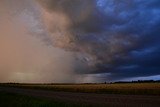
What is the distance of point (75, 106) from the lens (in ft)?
91.0

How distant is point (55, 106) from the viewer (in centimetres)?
2888

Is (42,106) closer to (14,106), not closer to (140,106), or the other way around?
(14,106)

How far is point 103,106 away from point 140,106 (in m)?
3.15

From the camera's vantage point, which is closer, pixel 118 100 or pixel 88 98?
pixel 118 100

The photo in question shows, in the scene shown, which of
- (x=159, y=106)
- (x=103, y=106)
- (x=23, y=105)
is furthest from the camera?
(x=23, y=105)

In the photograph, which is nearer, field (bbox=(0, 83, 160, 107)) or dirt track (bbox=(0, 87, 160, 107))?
dirt track (bbox=(0, 87, 160, 107))

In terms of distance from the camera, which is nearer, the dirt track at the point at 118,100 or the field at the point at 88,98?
the dirt track at the point at 118,100

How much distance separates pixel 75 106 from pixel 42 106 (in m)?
3.70

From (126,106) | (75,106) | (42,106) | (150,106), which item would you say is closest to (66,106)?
(75,106)

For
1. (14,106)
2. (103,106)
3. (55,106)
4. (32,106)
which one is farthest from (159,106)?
(14,106)

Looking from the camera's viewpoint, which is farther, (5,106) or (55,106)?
(5,106)

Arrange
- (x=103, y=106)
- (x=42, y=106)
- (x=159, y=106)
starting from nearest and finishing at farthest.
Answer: (x=159, y=106)
(x=103, y=106)
(x=42, y=106)

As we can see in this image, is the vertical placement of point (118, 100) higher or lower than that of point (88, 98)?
lower

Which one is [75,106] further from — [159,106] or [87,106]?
[159,106]
